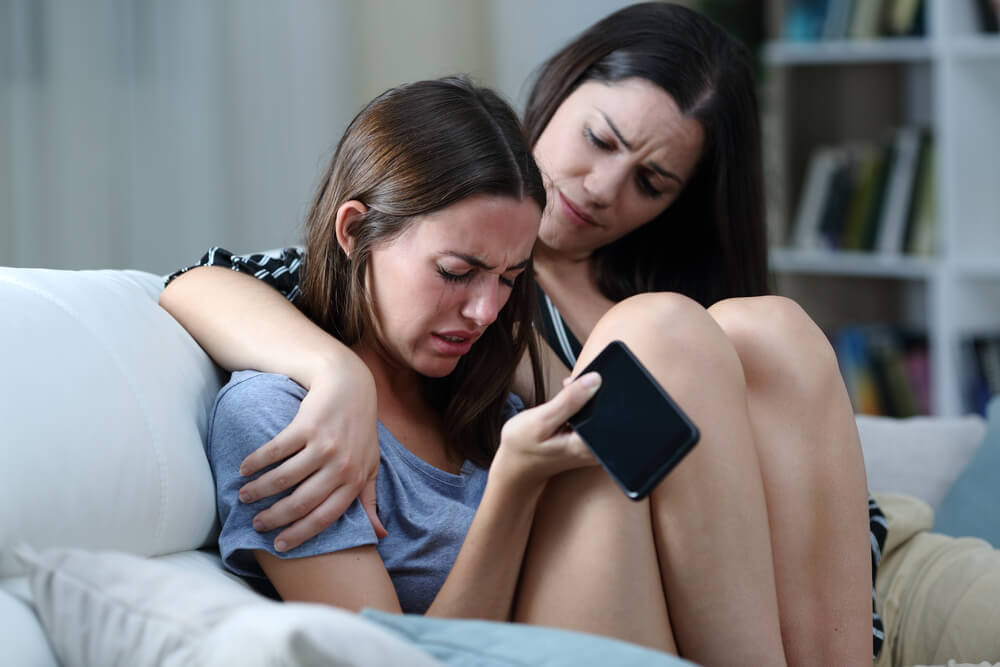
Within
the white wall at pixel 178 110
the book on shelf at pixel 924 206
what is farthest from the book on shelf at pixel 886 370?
the white wall at pixel 178 110

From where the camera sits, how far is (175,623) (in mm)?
650

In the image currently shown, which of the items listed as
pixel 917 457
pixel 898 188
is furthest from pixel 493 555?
pixel 898 188

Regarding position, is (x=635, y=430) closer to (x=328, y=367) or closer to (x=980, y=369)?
(x=328, y=367)

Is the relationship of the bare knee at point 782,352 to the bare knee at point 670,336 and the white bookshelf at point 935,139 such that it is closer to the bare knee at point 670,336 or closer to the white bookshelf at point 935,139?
the bare knee at point 670,336

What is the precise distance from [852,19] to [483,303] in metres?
2.14

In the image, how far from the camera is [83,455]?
2.67 ft

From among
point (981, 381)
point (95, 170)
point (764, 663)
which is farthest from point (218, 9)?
→ point (981, 381)

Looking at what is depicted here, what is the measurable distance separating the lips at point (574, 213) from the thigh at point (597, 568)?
24.4 inches

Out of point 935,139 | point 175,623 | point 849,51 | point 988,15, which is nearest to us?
point 175,623

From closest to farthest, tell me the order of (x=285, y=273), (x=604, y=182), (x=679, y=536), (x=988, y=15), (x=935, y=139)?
(x=679, y=536) < (x=285, y=273) < (x=604, y=182) < (x=988, y=15) < (x=935, y=139)

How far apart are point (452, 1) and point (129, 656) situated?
214 centimetres

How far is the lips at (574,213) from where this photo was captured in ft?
4.68

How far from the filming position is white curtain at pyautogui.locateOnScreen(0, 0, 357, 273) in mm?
1939

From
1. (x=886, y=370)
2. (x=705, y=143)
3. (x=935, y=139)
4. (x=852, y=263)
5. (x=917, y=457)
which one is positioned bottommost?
(x=886, y=370)
